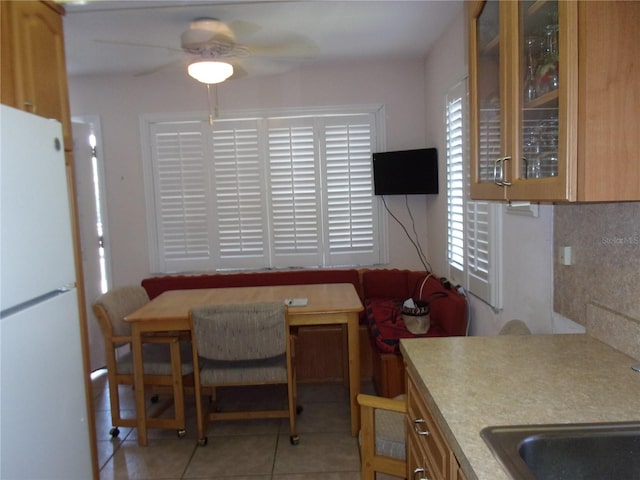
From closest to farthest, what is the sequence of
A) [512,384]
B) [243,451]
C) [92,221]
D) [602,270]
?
[512,384] → [602,270] → [243,451] → [92,221]

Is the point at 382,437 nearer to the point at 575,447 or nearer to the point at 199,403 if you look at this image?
the point at 575,447

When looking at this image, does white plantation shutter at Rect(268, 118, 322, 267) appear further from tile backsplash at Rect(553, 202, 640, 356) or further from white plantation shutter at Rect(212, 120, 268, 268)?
tile backsplash at Rect(553, 202, 640, 356)

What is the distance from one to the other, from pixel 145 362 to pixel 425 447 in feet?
6.42

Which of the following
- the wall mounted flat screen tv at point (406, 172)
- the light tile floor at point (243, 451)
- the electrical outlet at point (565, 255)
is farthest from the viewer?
the wall mounted flat screen tv at point (406, 172)

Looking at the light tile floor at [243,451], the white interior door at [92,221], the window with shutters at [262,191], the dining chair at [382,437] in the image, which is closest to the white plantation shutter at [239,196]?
the window with shutters at [262,191]

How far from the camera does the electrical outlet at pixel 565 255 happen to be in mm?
1679

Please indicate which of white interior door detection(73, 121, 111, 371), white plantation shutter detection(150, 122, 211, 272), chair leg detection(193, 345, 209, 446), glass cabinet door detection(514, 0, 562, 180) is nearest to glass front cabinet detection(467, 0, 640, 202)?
glass cabinet door detection(514, 0, 562, 180)

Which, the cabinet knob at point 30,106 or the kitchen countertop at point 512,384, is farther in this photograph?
the cabinet knob at point 30,106

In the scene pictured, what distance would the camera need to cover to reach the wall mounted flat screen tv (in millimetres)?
3610

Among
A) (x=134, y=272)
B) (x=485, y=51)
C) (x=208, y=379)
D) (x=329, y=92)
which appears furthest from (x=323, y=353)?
(x=485, y=51)

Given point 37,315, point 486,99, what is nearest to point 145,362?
point 37,315

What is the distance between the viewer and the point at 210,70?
2.70m

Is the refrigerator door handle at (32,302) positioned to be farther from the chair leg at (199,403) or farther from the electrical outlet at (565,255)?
the electrical outlet at (565,255)

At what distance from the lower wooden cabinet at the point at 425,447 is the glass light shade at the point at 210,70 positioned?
210 cm
